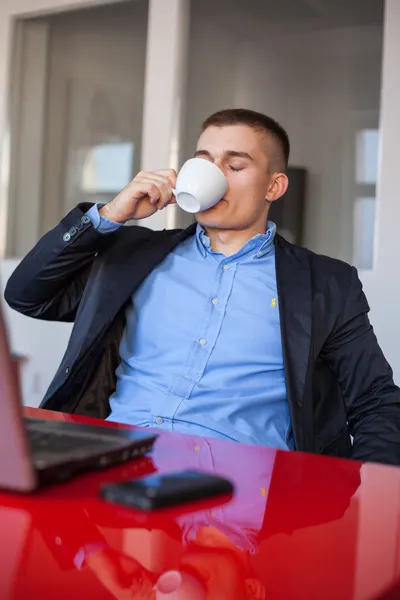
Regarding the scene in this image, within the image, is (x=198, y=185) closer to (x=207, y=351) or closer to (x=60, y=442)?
(x=207, y=351)

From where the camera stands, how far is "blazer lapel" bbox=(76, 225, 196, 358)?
5.82 feet

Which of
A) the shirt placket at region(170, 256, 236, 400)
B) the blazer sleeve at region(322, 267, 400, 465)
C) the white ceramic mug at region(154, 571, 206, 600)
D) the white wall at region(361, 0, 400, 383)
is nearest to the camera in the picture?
the white ceramic mug at region(154, 571, 206, 600)

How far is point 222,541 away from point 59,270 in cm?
126

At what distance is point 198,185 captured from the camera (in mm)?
1772

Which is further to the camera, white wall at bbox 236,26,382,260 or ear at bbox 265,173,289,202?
white wall at bbox 236,26,382,260

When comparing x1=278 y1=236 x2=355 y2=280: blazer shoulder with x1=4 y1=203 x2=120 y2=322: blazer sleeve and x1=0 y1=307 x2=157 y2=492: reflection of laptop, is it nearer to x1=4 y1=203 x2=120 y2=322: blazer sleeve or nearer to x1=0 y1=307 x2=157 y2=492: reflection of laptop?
x1=4 y1=203 x2=120 y2=322: blazer sleeve

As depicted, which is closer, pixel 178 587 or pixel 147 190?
pixel 178 587

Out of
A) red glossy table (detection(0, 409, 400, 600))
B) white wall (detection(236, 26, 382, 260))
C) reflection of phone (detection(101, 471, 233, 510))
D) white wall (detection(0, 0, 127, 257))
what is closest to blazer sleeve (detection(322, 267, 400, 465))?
red glossy table (detection(0, 409, 400, 600))

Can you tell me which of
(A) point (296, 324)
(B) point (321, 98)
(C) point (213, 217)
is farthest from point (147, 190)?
(B) point (321, 98)

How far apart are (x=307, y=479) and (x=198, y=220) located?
1.14 m

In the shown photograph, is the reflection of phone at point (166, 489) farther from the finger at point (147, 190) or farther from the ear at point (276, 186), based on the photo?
the ear at point (276, 186)

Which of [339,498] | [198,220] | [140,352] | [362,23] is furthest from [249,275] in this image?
[362,23]

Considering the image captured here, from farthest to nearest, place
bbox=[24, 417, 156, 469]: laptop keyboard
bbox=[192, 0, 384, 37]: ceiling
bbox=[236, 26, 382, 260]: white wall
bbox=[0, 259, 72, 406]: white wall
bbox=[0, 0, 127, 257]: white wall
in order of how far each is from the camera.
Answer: bbox=[0, 0, 127, 257]: white wall → bbox=[0, 259, 72, 406]: white wall → bbox=[192, 0, 384, 37]: ceiling → bbox=[236, 26, 382, 260]: white wall → bbox=[24, 417, 156, 469]: laptop keyboard

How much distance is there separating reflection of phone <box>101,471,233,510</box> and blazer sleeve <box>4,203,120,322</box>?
1071mm
